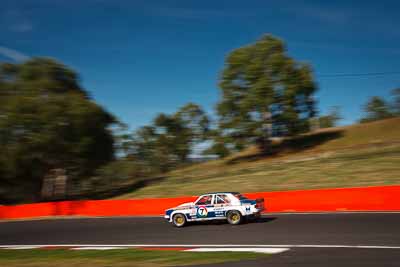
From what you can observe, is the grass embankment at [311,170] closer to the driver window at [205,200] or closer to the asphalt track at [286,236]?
the asphalt track at [286,236]

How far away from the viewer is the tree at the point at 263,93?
46.8 meters

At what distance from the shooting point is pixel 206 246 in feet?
40.8

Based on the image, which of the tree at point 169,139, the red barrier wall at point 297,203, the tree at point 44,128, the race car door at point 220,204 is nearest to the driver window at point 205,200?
the race car door at point 220,204

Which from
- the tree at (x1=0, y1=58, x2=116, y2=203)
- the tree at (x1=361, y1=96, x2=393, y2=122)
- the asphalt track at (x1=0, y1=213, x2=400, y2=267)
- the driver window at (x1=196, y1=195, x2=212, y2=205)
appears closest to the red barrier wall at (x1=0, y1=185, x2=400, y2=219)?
the asphalt track at (x1=0, y1=213, x2=400, y2=267)

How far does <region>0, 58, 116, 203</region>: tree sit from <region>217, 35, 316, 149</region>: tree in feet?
46.1

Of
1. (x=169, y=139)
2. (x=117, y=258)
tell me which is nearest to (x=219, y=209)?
(x=117, y=258)

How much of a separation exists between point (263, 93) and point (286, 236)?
34.7 metres

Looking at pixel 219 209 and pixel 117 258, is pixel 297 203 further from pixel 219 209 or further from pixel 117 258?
pixel 117 258

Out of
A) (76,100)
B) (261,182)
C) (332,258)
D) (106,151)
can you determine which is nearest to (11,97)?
(76,100)

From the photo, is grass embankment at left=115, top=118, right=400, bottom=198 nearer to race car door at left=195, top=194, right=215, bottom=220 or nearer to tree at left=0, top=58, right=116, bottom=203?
tree at left=0, top=58, right=116, bottom=203

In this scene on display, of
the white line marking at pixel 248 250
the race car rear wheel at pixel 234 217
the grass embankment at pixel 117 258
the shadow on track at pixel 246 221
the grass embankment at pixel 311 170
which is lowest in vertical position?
the grass embankment at pixel 117 258

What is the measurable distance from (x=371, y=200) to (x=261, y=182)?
47.5 feet

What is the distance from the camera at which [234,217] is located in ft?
54.9

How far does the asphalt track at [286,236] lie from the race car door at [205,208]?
480mm
